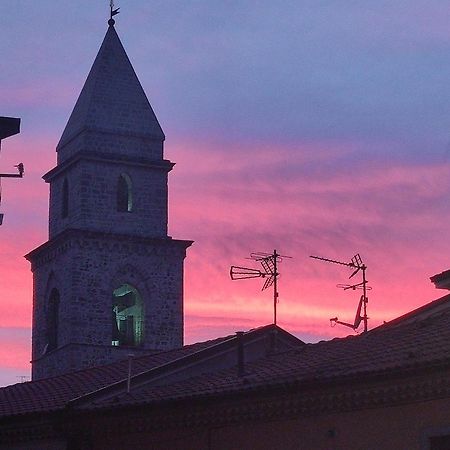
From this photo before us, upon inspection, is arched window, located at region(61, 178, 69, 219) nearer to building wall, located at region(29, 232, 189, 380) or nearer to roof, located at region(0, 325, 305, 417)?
building wall, located at region(29, 232, 189, 380)

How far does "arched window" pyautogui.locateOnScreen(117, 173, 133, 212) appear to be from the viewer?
5953 centimetres

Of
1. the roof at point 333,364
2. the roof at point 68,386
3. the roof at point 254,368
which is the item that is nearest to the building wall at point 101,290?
the roof at point 68,386

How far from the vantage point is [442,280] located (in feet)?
96.9

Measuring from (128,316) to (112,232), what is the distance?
355 cm

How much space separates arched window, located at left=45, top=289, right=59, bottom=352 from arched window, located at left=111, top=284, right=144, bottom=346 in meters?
2.47

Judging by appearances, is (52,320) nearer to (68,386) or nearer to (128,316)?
(128,316)

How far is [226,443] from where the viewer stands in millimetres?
26750

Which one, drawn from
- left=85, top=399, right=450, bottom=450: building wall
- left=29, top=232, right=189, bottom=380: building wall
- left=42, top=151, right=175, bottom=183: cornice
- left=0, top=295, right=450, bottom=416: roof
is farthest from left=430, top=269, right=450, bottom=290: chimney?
left=42, top=151, right=175, bottom=183: cornice

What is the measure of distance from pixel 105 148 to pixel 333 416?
3642 cm

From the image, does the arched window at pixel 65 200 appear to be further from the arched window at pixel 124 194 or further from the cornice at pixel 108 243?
the arched window at pixel 124 194

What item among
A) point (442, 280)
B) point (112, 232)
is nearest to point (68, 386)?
point (442, 280)

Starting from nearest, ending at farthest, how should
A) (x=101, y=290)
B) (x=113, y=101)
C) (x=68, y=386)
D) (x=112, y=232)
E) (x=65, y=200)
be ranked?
(x=68, y=386), (x=101, y=290), (x=112, y=232), (x=113, y=101), (x=65, y=200)

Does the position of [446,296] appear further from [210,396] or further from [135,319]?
[135,319]

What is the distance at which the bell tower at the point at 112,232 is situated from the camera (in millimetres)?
57938
